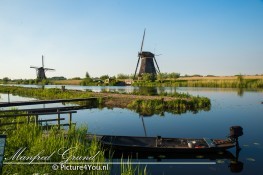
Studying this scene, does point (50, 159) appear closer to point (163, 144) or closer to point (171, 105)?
point (163, 144)

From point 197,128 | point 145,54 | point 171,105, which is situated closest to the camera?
point 197,128

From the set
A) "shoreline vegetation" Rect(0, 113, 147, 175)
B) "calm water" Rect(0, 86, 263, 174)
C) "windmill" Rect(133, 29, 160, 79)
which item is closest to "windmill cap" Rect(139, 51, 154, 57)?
"windmill" Rect(133, 29, 160, 79)

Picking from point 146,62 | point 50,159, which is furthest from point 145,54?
point 50,159

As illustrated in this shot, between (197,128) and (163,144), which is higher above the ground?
(163,144)

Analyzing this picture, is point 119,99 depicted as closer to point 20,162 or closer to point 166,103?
point 166,103

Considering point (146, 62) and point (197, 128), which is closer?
point (197, 128)

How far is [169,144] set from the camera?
46.8 feet

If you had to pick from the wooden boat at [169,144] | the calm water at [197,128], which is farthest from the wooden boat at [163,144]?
the calm water at [197,128]

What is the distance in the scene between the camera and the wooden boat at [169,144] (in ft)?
44.3

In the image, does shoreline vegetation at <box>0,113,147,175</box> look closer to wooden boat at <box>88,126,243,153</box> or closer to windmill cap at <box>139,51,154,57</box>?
wooden boat at <box>88,126,243,153</box>

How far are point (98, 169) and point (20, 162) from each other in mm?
2646

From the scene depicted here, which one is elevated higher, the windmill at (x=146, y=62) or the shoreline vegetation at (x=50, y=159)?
the windmill at (x=146, y=62)

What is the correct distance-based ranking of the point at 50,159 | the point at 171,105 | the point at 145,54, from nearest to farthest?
the point at 50,159 → the point at 171,105 → the point at 145,54

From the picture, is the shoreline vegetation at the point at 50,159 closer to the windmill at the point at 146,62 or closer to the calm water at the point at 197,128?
the calm water at the point at 197,128
